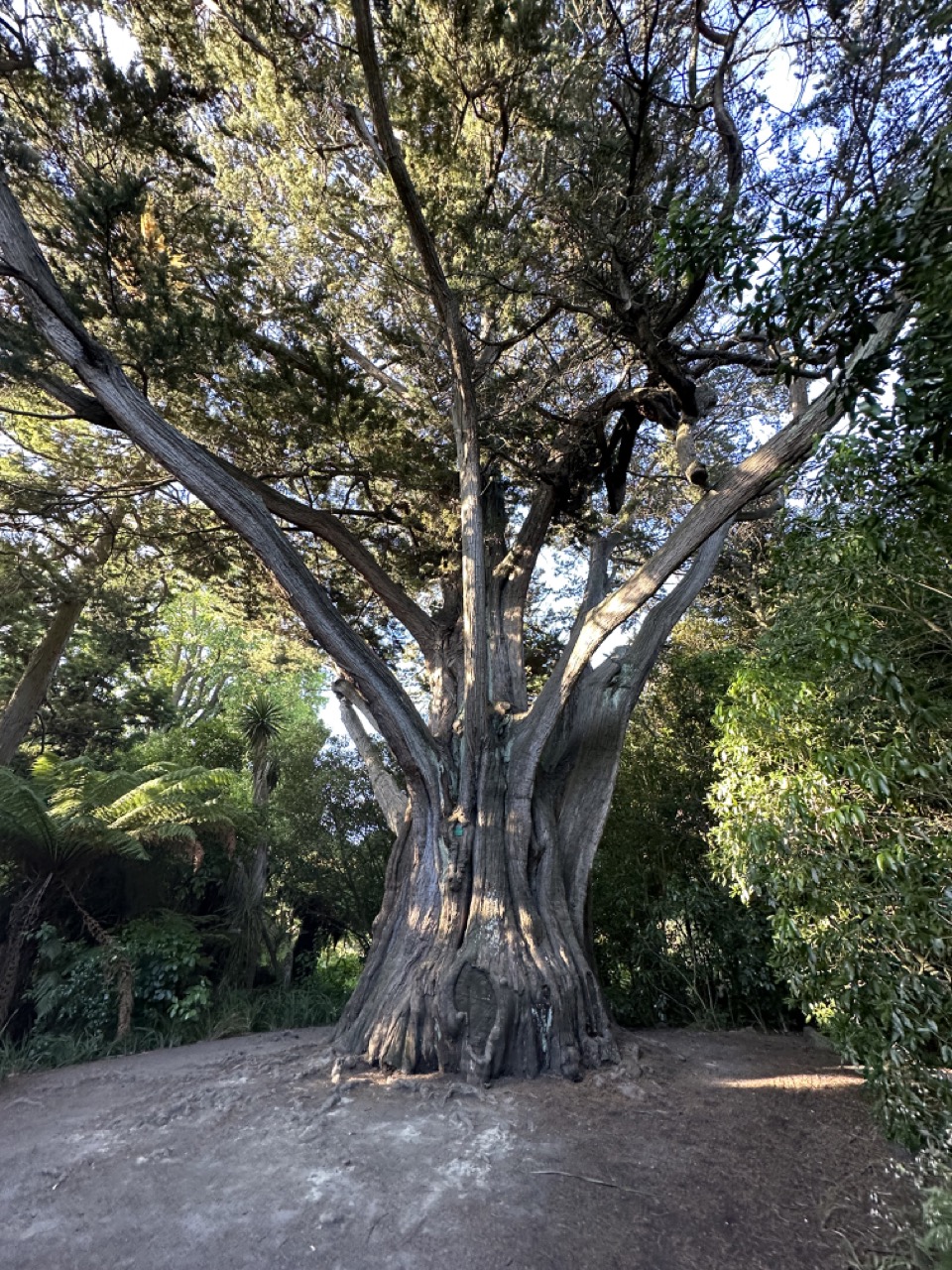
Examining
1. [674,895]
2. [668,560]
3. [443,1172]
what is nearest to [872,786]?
[443,1172]

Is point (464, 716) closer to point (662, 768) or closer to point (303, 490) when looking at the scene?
point (662, 768)

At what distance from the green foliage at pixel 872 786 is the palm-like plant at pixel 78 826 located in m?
5.64

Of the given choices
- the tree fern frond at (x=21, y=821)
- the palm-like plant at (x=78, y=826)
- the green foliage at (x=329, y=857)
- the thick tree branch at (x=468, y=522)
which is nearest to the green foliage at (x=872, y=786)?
the thick tree branch at (x=468, y=522)

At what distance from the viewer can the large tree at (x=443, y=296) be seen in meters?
4.79

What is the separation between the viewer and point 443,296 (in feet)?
17.3

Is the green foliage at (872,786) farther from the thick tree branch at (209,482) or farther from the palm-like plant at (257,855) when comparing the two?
the palm-like plant at (257,855)

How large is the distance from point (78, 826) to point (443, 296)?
5956 mm

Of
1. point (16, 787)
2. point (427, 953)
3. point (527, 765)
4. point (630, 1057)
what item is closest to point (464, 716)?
point (527, 765)

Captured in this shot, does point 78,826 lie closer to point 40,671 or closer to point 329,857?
point 329,857

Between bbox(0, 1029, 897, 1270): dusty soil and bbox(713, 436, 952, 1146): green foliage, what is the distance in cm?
71

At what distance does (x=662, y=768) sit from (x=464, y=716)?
10.1 feet

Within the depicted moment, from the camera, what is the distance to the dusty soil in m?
2.53

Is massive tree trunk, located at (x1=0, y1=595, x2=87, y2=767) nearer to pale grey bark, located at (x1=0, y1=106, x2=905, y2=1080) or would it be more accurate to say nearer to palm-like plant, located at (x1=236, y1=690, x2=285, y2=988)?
palm-like plant, located at (x1=236, y1=690, x2=285, y2=988)

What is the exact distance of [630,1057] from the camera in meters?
4.76
